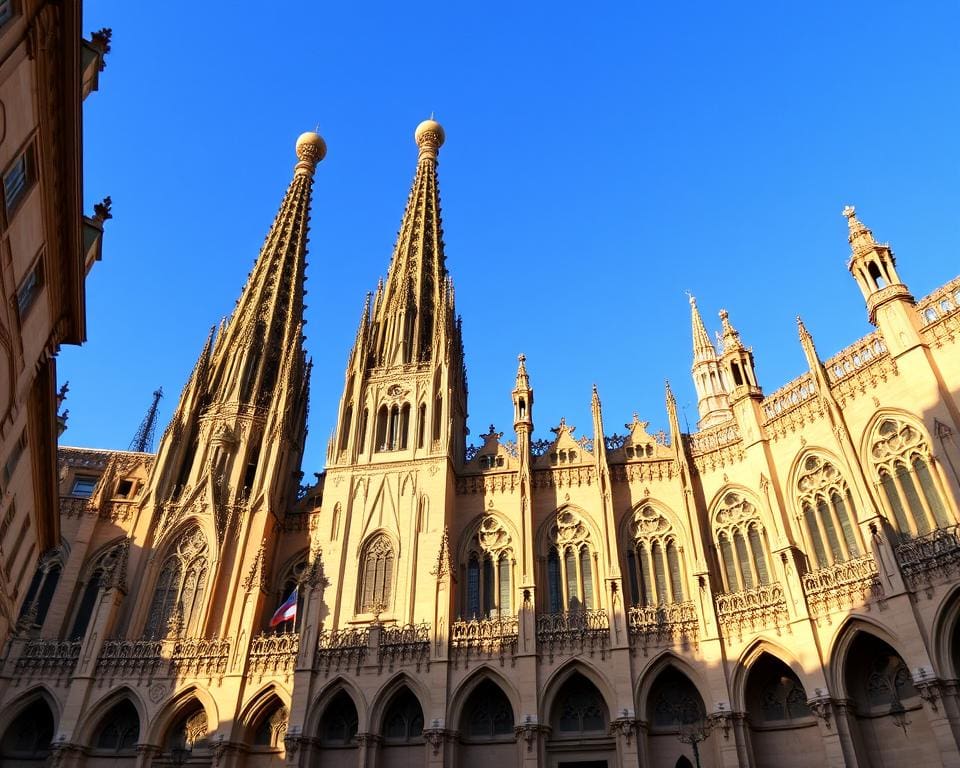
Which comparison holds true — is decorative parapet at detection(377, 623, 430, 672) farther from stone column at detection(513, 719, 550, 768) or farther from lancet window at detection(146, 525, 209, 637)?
lancet window at detection(146, 525, 209, 637)

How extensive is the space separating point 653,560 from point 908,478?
396 inches

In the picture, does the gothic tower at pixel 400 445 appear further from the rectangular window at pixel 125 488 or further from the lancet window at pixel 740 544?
the rectangular window at pixel 125 488

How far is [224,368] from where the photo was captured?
1511 inches

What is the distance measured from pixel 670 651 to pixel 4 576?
2232 centimetres

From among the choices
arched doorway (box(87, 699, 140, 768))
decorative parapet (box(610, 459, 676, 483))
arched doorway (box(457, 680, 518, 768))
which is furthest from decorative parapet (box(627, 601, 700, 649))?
arched doorway (box(87, 699, 140, 768))

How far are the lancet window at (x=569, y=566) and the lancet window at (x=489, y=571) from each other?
181cm

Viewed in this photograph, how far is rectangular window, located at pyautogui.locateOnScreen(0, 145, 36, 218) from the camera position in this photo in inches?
563

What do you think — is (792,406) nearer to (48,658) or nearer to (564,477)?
(564,477)

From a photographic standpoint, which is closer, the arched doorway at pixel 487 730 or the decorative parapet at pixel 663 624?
the decorative parapet at pixel 663 624

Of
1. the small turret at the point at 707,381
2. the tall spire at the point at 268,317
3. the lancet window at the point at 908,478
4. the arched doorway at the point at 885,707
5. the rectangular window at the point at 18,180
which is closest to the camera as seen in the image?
the rectangular window at the point at 18,180

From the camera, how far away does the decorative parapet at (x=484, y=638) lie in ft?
84.4

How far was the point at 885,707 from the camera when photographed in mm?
21625

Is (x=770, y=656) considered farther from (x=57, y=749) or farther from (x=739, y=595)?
(x=57, y=749)

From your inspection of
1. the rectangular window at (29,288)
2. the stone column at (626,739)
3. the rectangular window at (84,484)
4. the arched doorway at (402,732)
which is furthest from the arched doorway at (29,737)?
the stone column at (626,739)
